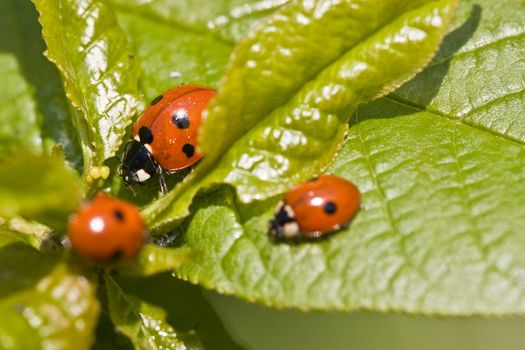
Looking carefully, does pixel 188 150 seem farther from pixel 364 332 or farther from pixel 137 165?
pixel 364 332

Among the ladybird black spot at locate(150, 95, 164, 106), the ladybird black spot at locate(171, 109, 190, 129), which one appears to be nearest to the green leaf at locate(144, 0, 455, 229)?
the ladybird black spot at locate(171, 109, 190, 129)

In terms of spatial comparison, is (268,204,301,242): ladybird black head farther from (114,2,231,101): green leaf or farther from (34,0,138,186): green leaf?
(114,2,231,101): green leaf

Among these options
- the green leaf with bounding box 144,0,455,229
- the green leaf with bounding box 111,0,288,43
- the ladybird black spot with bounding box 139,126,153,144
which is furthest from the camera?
the green leaf with bounding box 111,0,288,43

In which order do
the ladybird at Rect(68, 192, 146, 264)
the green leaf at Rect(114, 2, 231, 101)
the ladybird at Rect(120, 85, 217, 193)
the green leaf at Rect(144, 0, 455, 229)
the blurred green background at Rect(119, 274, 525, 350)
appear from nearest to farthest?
the ladybird at Rect(68, 192, 146, 264), the green leaf at Rect(144, 0, 455, 229), the ladybird at Rect(120, 85, 217, 193), the green leaf at Rect(114, 2, 231, 101), the blurred green background at Rect(119, 274, 525, 350)

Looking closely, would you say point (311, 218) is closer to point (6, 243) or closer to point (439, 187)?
point (439, 187)

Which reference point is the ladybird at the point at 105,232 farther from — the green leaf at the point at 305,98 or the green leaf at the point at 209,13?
the green leaf at the point at 209,13

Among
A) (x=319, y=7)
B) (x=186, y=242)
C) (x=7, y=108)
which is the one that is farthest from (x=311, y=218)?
(x=7, y=108)
